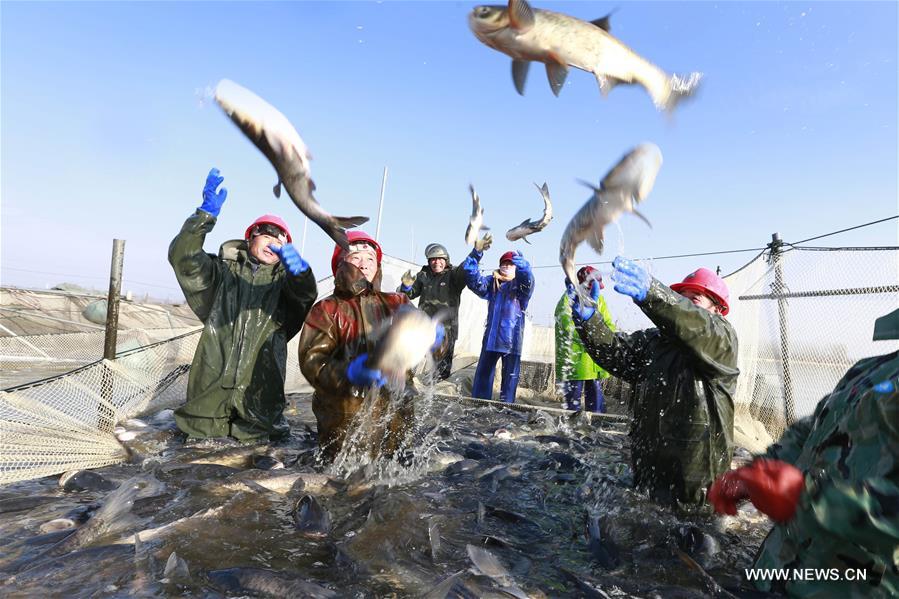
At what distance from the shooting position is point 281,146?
3.52 meters

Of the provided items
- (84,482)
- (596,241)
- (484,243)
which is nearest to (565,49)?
(596,241)

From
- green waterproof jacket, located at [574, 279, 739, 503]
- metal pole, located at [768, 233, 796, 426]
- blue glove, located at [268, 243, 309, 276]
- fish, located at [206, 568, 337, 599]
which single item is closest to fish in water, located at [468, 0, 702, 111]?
green waterproof jacket, located at [574, 279, 739, 503]

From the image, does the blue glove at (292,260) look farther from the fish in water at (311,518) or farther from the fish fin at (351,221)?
the fish in water at (311,518)

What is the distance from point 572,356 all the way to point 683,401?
152 inches

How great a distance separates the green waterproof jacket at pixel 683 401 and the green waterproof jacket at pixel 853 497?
113cm

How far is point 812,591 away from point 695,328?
58.9 inches

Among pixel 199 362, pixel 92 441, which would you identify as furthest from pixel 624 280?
pixel 92 441

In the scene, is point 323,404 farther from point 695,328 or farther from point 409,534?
point 695,328

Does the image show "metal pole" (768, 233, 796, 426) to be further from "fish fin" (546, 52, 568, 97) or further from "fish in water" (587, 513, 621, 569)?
"fish fin" (546, 52, 568, 97)

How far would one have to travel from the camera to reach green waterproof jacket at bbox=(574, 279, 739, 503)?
289cm

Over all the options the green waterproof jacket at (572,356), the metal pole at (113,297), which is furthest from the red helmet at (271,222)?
the green waterproof jacket at (572,356)

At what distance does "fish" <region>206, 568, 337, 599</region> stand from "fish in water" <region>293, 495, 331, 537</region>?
21.8 inches

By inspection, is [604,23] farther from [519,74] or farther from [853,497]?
[853,497]

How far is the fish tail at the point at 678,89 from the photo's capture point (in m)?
3.09
